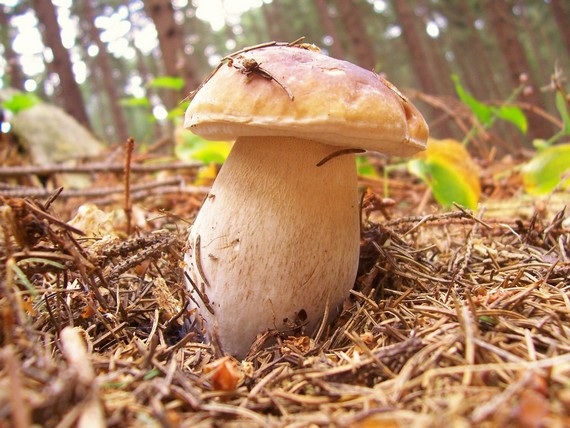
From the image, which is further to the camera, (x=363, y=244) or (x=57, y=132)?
(x=57, y=132)

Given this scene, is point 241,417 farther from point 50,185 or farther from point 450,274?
point 50,185

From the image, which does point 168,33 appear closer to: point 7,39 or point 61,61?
point 61,61

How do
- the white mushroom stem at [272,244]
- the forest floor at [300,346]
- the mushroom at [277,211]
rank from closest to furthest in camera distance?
the forest floor at [300,346]
the mushroom at [277,211]
the white mushroom stem at [272,244]

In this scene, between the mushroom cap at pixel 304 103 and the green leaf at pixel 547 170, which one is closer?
the mushroom cap at pixel 304 103

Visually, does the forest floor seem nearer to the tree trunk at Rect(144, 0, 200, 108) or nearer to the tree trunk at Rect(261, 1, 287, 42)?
the tree trunk at Rect(144, 0, 200, 108)

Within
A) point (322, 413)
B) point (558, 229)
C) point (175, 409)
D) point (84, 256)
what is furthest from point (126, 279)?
point (558, 229)

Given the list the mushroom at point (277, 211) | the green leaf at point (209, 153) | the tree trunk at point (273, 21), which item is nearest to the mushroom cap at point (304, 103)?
the mushroom at point (277, 211)

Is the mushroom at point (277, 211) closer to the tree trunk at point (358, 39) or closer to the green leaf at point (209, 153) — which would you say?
the green leaf at point (209, 153)
